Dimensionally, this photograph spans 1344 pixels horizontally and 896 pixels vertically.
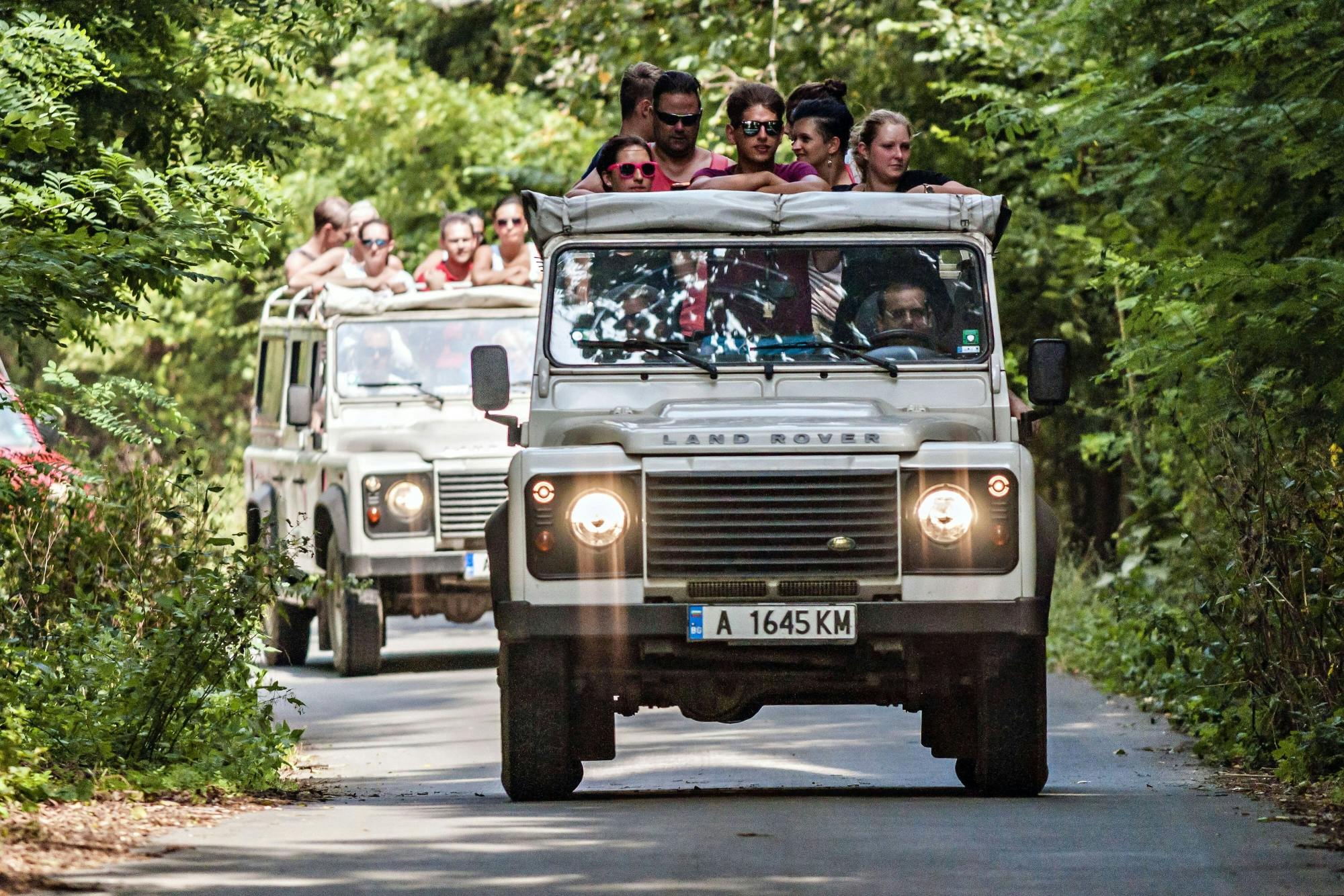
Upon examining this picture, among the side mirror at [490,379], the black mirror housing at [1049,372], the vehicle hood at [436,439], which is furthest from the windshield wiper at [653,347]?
the vehicle hood at [436,439]

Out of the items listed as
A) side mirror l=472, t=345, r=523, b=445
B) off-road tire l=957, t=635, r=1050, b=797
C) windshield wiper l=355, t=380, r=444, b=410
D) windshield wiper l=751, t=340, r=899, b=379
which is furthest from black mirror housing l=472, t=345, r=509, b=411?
windshield wiper l=355, t=380, r=444, b=410

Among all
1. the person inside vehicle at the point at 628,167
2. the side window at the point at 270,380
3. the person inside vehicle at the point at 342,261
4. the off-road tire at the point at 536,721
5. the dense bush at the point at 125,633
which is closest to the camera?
the off-road tire at the point at 536,721

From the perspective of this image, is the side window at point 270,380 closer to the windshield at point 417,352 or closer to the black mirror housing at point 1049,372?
the windshield at point 417,352

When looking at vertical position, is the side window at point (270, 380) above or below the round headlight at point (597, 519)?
above

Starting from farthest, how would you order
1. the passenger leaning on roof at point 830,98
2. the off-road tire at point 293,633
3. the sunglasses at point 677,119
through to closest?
the off-road tire at point 293,633 < the passenger leaning on roof at point 830,98 < the sunglasses at point 677,119

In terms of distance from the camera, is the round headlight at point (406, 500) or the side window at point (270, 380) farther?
the side window at point (270, 380)

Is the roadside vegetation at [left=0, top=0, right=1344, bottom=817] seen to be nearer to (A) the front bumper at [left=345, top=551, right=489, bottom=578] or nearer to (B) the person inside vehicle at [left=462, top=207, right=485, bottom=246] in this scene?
(A) the front bumper at [left=345, top=551, right=489, bottom=578]

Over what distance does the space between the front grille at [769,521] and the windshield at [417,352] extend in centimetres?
832

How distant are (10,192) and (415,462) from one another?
6.20m

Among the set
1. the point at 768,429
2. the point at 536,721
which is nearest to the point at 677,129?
the point at 768,429

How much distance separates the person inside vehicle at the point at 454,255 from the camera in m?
18.9

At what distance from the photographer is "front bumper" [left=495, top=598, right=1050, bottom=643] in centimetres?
965

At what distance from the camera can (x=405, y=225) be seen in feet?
108

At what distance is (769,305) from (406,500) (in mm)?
7388
